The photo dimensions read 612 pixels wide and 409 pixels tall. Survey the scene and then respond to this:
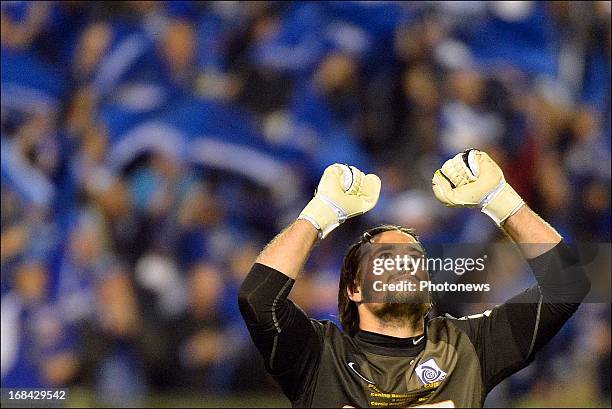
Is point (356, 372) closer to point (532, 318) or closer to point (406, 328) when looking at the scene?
point (406, 328)

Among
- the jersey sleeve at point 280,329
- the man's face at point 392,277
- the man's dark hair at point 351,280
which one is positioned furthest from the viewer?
the man's dark hair at point 351,280

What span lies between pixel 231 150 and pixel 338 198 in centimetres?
238

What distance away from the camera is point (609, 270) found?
448cm

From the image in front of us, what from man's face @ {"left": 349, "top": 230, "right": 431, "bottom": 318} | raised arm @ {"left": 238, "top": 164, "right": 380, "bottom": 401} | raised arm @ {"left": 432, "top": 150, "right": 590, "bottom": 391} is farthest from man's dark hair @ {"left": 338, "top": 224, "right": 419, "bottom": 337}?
A: raised arm @ {"left": 432, "top": 150, "right": 590, "bottom": 391}

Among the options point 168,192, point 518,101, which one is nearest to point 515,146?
point 518,101

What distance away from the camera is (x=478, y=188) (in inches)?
102

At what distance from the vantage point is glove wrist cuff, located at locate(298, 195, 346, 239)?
2.56 metres

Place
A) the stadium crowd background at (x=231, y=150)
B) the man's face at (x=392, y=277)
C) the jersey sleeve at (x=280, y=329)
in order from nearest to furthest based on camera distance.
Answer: the jersey sleeve at (x=280, y=329) → the man's face at (x=392, y=277) → the stadium crowd background at (x=231, y=150)

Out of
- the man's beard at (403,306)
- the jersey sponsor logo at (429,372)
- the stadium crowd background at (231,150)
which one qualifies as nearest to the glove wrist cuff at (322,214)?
the man's beard at (403,306)

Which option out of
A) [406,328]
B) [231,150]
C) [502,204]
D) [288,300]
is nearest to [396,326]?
[406,328]

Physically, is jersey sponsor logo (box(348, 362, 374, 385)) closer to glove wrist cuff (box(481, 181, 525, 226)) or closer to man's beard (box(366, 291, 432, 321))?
man's beard (box(366, 291, 432, 321))

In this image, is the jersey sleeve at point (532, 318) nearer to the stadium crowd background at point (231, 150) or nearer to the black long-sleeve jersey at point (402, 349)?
the black long-sleeve jersey at point (402, 349)

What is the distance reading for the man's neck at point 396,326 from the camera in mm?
2541

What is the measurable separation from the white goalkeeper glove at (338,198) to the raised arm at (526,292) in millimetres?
225
